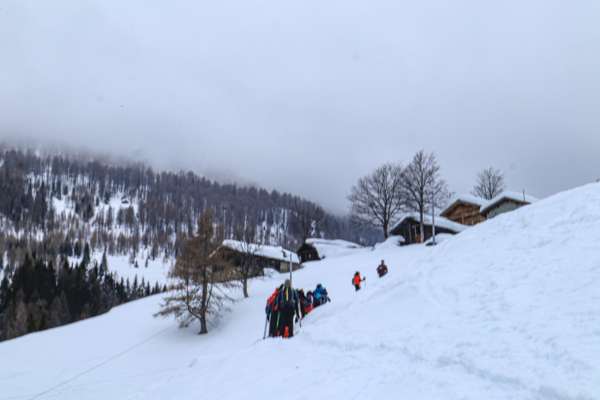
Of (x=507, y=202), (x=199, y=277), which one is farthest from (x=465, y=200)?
(x=199, y=277)

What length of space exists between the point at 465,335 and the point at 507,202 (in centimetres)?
3418

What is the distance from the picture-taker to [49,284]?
256ft

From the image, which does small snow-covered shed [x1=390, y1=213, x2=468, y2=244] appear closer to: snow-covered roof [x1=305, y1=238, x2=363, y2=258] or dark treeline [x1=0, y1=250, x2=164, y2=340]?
snow-covered roof [x1=305, y1=238, x2=363, y2=258]

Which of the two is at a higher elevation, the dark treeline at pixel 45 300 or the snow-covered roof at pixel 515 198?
the snow-covered roof at pixel 515 198

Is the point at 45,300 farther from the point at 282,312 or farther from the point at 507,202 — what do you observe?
the point at 507,202

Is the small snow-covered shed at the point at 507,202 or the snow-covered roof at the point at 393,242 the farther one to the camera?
the snow-covered roof at the point at 393,242

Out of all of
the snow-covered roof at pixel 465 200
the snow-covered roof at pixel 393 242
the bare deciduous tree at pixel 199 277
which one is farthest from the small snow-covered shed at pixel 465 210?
the bare deciduous tree at pixel 199 277

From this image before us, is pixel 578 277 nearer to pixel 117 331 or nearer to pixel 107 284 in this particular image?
pixel 117 331

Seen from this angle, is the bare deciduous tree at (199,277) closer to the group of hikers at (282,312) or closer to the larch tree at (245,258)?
the larch tree at (245,258)

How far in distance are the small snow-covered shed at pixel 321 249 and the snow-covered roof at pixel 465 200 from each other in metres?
14.2

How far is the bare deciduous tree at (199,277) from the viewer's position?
26.8 m

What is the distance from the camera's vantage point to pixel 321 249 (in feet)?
179

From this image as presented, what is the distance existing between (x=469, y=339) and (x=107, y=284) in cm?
11266

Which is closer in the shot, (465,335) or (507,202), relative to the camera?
(465,335)
